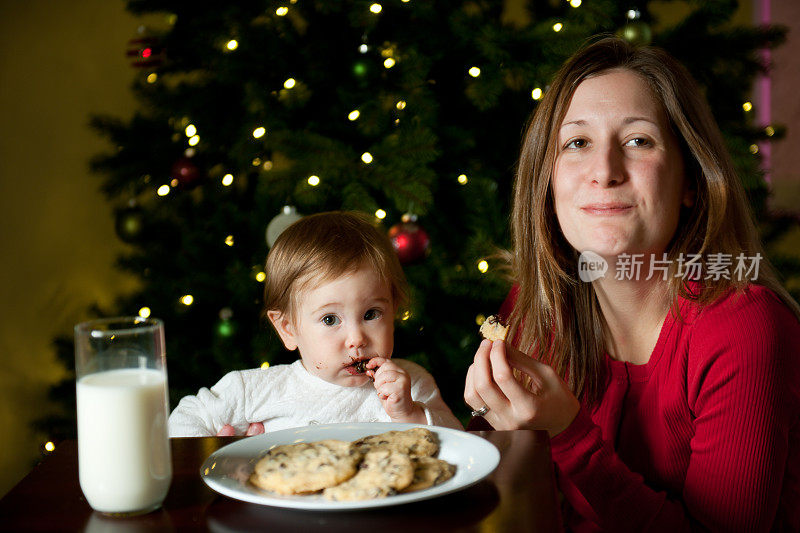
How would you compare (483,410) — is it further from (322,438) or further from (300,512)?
(300,512)

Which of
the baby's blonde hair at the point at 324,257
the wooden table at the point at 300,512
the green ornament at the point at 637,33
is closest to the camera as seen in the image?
the wooden table at the point at 300,512

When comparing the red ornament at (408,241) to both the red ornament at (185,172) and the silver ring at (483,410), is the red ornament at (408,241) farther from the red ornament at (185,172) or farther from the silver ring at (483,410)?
the silver ring at (483,410)

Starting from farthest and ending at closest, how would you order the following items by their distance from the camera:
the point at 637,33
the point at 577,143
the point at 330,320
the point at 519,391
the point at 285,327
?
the point at 637,33, the point at 285,327, the point at 330,320, the point at 577,143, the point at 519,391

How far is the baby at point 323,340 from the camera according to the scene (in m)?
1.56

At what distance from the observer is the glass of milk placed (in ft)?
2.59

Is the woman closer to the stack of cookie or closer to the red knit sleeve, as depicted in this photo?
the red knit sleeve

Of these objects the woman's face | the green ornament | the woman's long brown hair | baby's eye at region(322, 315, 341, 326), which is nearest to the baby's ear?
baby's eye at region(322, 315, 341, 326)

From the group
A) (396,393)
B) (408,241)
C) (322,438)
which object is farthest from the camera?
(408,241)

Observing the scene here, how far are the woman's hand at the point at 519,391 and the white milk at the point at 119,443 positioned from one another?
1.76 ft

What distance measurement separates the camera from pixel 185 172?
240 cm

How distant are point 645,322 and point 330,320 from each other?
2.05 ft

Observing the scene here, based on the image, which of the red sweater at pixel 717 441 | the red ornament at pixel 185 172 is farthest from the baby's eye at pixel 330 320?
the red ornament at pixel 185 172

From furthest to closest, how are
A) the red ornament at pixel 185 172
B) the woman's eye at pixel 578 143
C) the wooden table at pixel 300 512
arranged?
1. the red ornament at pixel 185 172
2. the woman's eye at pixel 578 143
3. the wooden table at pixel 300 512

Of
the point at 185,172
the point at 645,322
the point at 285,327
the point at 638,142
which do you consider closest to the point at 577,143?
the point at 638,142
